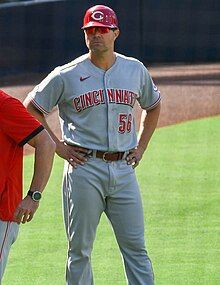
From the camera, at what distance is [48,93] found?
19.5 feet

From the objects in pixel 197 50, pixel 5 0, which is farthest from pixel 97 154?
pixel 5 0

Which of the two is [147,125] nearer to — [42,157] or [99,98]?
[99,98]

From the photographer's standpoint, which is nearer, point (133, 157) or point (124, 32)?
point (133, 157)

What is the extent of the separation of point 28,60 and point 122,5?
2336 millimetres

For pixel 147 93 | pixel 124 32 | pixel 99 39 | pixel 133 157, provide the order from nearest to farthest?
pixel 99 39 → pixel 133 157 → pixel 147 93 → pixel 124 32

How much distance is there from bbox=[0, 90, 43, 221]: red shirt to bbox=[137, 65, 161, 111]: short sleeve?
4.17 ft

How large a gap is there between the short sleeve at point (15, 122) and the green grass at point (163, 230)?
7.65 ft

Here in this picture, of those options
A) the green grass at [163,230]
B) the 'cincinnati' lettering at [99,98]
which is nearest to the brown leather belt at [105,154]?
the 'cincinnati' lettering at [99,98]

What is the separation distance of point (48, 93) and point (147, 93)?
64cm

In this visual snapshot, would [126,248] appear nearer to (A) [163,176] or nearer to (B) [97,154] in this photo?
(B) [97,154]

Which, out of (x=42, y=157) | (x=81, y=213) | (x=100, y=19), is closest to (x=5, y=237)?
(x=42, y=157)

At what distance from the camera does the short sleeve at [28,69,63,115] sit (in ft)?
19.4

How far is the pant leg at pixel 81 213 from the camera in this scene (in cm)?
588

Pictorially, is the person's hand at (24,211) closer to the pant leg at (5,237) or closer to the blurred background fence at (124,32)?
the pant leg at (5,237)
